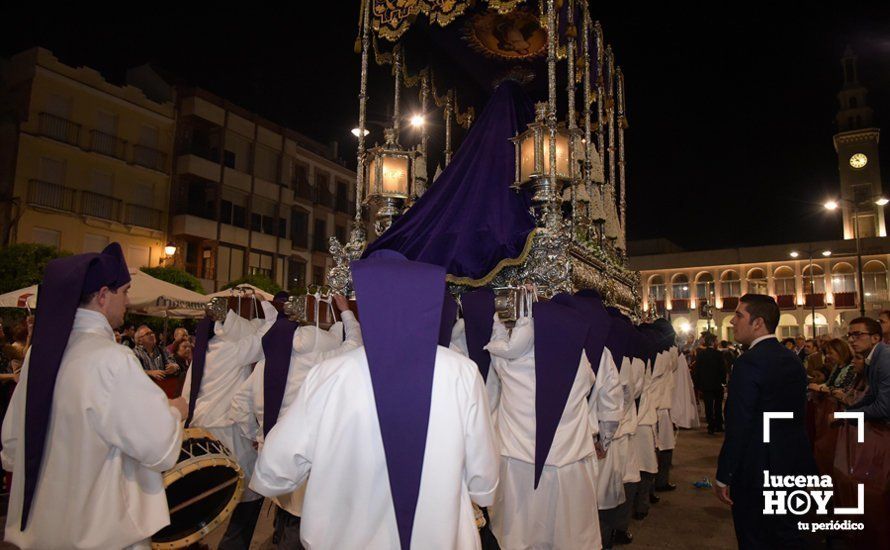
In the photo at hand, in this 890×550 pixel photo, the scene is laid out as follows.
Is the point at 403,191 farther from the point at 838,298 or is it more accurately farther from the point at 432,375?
the point at 838,298

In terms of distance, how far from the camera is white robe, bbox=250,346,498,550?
98.9 inches

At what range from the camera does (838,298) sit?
4641 centimetres

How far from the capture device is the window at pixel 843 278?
46.2 metres

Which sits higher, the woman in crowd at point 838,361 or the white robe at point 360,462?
the woman in crowd at point 838,361

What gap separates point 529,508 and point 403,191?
6.13 metres

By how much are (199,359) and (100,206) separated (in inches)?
806

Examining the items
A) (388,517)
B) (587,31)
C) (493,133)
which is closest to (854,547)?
(388,517)

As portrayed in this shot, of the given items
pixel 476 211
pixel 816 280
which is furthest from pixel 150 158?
pixel 816 280

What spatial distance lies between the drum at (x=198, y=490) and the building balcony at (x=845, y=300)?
52.6 meters

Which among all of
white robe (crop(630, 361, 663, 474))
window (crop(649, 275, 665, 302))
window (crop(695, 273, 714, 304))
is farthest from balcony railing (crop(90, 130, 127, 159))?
window (crop(695, 273, 714, 304))

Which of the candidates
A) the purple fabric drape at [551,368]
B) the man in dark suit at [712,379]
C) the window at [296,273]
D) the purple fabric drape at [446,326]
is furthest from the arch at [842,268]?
the purple fabric drape at [446,326]

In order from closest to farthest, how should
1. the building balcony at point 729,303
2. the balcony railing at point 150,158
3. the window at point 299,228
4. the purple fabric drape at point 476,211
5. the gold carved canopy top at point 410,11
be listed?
1. the purple fabric drape at point 476,211
2. the gold carved canopy top at point 410,11
3. the balcony railing at point 150,158
4. the window at point 299,228
5. the building balcony at point 729,303

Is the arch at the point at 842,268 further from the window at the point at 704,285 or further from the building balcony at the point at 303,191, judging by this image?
the building balcony at the point at 303,191

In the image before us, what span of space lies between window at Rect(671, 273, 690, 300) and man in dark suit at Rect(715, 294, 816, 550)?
4962 centimetres
